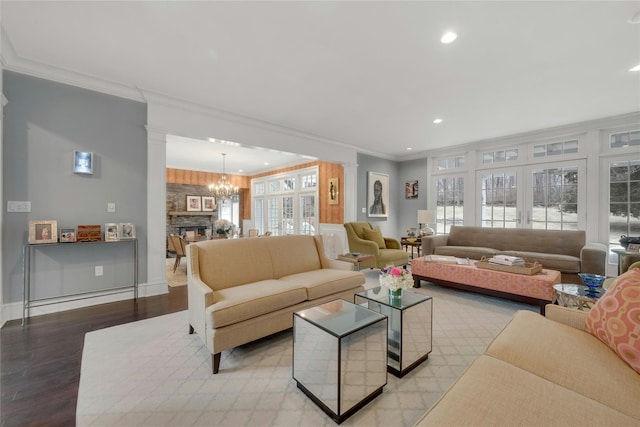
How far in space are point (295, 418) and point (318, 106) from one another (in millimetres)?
3633

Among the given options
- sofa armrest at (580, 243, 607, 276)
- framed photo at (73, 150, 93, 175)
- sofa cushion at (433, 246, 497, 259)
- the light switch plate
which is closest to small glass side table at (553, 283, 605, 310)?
sofa armrest at (580, 243, 607, 276)

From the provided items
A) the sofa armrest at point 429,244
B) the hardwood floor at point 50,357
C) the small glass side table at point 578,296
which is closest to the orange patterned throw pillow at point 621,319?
the small glass side table at point 578,296

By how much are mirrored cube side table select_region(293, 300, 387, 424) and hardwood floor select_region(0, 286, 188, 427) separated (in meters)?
1.29

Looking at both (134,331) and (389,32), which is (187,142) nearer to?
(134,331)

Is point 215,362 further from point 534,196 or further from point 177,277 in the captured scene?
point 534,196

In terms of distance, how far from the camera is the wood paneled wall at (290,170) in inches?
259

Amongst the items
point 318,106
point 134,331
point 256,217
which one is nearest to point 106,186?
point 134,331

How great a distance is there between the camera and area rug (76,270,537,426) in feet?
4.84

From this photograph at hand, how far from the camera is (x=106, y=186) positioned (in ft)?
10.7

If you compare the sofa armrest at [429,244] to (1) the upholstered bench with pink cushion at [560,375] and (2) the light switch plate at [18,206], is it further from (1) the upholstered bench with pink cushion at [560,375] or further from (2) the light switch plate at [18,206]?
(2) the light switch plate at [18,206]

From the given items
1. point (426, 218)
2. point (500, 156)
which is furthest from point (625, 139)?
point (426, 218)

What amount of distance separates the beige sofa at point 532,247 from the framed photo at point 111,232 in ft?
15.4

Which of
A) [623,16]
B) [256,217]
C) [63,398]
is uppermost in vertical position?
[623,16]

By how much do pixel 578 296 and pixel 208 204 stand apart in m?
9.05
